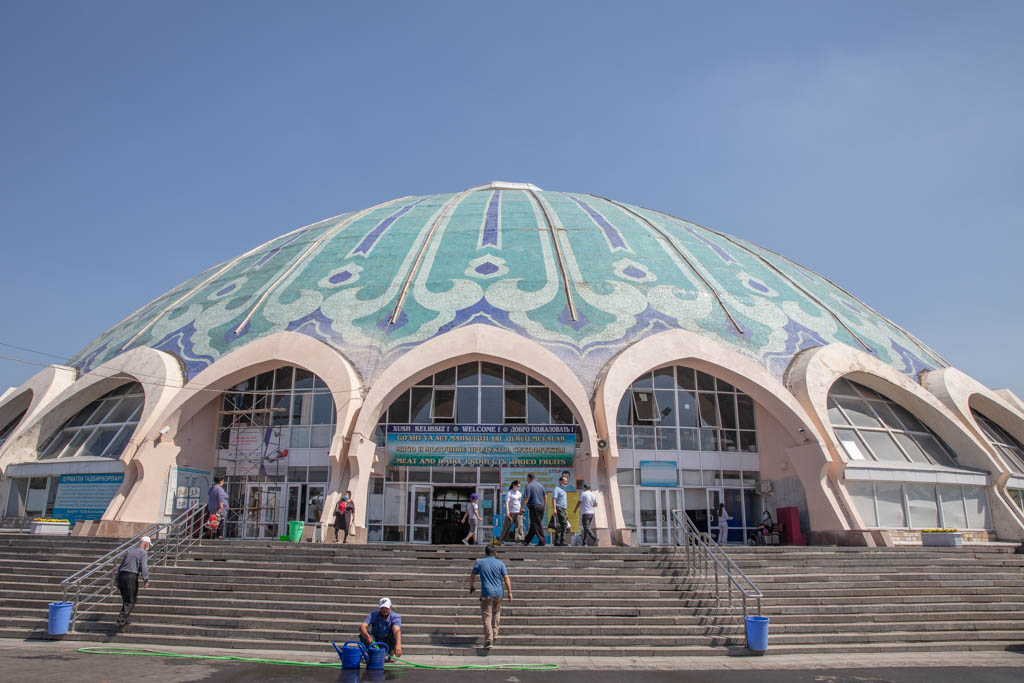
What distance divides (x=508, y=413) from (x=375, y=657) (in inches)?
470

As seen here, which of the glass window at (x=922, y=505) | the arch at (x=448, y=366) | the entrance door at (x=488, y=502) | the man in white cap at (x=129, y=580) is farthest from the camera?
the glass window at (x=922, y=505)

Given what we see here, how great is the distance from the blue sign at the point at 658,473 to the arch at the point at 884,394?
4.05 m

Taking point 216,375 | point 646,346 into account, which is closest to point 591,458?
point 646,346

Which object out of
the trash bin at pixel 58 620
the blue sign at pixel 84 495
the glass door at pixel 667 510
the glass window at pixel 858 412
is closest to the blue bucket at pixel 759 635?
the glass door at pixel 667 510

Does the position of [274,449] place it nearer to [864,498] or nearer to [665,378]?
[665,378]

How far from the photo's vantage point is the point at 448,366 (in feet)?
67.6

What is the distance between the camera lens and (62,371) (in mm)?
23688

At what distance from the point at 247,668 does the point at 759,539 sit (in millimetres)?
14857

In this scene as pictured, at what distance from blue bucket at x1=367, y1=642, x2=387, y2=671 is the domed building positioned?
390 inches

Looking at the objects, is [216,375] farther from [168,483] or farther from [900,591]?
[900,591]

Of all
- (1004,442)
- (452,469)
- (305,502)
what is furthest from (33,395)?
(1004,442)

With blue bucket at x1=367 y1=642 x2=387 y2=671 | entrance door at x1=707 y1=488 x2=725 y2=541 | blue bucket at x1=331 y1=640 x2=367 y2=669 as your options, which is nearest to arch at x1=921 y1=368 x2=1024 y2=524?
entrance door at x1=707 y1=488 x2=725 y2=541

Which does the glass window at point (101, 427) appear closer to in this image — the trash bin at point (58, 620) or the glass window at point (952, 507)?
the trash bin at point (58, 620)

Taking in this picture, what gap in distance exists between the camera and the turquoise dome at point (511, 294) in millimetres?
21312
